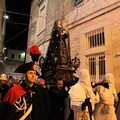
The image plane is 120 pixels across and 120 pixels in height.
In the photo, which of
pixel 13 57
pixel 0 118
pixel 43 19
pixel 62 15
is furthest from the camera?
pixel 13 57

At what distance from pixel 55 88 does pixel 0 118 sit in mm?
1831

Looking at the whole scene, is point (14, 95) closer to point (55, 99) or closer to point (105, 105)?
point (55, 99)

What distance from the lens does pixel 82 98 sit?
3.52 meters

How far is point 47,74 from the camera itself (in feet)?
17.7

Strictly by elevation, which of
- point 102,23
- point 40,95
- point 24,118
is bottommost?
point 24,118

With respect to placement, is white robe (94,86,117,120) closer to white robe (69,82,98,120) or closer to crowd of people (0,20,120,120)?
crowd of people (0,20,120,120)

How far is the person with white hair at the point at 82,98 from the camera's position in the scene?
345 centimetres

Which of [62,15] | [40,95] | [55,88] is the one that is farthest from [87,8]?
[40,95]

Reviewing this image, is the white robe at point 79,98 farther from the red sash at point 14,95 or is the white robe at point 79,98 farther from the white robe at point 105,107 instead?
the red sash at point 14,95

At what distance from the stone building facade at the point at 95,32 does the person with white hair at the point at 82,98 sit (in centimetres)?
310

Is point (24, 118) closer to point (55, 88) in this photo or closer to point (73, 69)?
point (55, 88)

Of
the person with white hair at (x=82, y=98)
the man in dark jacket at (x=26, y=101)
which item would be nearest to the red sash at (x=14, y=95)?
the man in dark jacket at (x=26, y=101)

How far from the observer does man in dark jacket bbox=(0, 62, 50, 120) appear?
234cm

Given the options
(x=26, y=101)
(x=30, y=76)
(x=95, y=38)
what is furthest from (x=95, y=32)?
(x=26, y=101)
